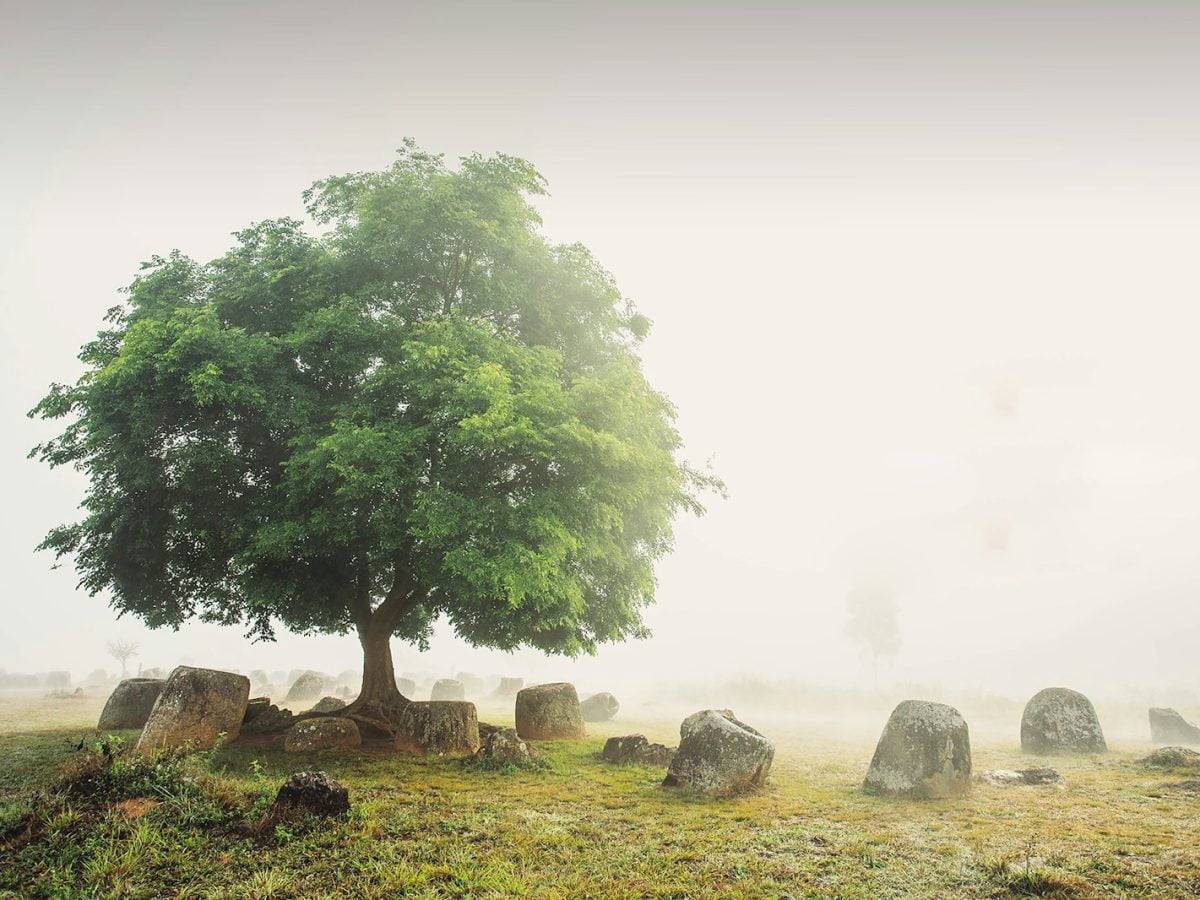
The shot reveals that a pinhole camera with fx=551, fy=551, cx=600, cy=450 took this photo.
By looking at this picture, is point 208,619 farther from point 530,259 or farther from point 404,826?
point 530,259

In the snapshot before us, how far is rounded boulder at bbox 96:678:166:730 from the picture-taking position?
1756 cm

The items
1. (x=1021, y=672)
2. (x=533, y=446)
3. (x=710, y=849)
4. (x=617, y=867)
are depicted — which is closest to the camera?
(x=617, y=867)

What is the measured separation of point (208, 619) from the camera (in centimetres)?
1842

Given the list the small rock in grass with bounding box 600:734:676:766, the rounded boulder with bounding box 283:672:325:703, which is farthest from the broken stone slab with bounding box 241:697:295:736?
the rounded boulder with bounding box 283:672:325:703

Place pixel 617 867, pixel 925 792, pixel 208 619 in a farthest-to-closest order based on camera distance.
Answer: pixel 208 619 < pixel 925 792 < pixel 617 867

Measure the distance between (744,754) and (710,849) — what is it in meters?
4.09

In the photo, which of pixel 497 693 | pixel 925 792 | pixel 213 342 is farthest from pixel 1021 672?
pixel 213 342

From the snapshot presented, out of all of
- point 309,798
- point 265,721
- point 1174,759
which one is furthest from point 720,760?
point 265,721

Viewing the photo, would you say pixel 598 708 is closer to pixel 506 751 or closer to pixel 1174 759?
pixel 506 751

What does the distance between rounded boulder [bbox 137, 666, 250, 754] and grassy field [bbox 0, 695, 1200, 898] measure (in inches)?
74.8

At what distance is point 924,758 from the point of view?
11.4 metres

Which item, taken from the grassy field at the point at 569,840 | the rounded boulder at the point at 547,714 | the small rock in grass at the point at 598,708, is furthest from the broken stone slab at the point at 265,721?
the small rock in grass at the point at 598,708

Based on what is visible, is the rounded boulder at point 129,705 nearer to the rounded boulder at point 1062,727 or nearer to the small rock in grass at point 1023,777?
the small rock in grass at point 1023,777

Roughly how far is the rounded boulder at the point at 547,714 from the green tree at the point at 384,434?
1.97m
